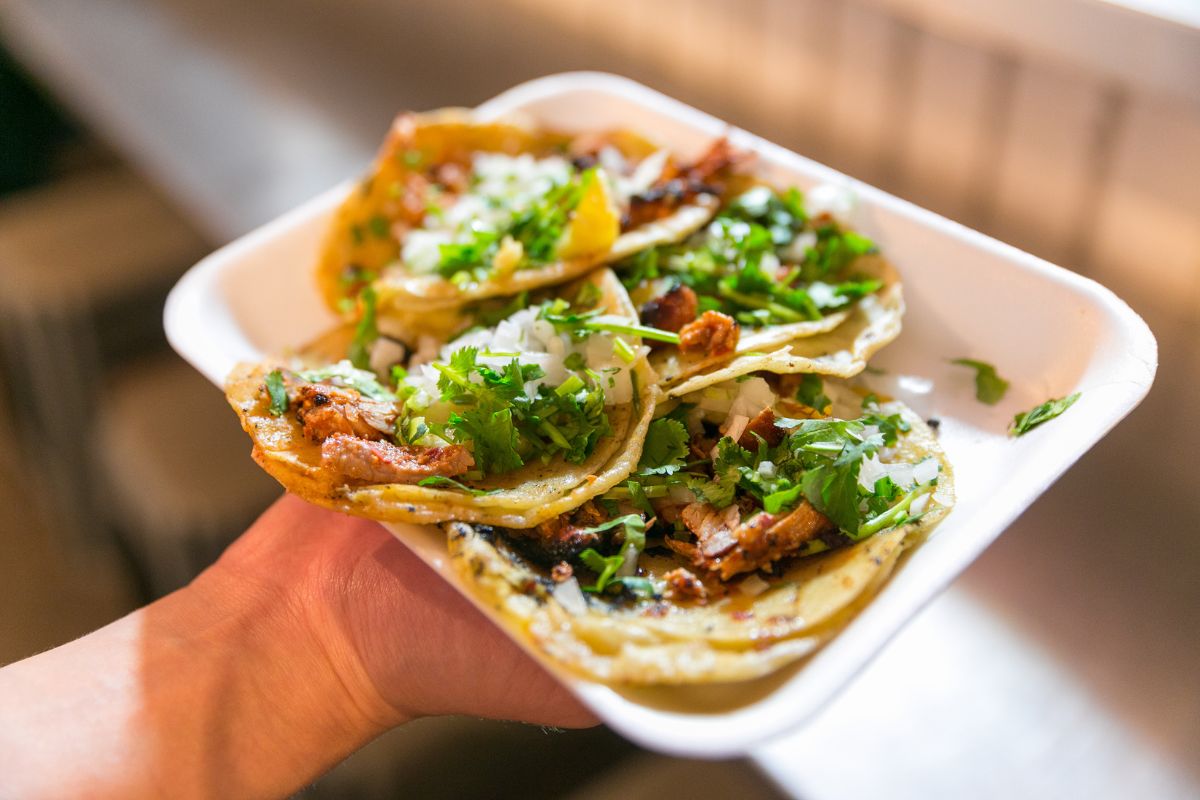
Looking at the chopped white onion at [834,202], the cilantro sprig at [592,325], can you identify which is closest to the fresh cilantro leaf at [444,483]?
the cilantro sprig at [592,325]

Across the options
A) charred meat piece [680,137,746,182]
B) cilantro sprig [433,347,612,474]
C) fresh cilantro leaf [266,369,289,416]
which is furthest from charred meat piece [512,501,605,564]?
charred meat piece [680,137,746,182]

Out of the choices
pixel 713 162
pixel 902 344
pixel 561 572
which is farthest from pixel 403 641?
pixel 713 162

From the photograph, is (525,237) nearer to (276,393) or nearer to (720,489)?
(276,393)

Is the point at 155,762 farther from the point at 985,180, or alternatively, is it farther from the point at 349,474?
the point at 985,180

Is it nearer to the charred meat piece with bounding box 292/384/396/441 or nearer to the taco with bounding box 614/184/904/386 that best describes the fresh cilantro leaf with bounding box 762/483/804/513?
the taco with bounding box 614/184/904/386

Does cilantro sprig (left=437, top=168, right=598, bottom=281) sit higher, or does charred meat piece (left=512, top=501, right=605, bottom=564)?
cilantro sprig (left=437, top=168, right=598, bottom=281)
